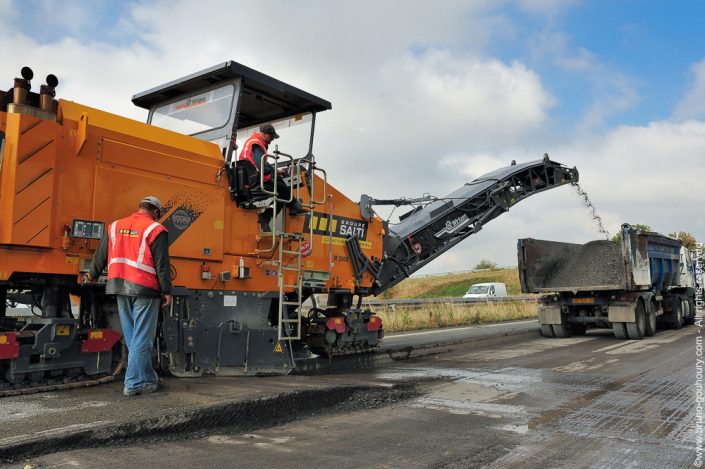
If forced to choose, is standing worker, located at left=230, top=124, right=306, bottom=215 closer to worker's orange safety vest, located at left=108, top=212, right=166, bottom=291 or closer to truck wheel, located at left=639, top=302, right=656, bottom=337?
worker's orange safety vest, located at left=108, top=212, right=166, bottom=291

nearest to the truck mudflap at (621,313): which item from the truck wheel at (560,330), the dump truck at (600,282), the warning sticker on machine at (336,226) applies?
the dump truck at (600,282)

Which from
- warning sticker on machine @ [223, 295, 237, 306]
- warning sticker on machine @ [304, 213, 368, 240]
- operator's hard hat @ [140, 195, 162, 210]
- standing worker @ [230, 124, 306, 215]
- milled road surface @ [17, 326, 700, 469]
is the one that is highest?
standing worker @ [230, 124, 306, 215]

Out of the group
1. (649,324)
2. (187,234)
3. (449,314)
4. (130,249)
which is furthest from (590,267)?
(130,249)

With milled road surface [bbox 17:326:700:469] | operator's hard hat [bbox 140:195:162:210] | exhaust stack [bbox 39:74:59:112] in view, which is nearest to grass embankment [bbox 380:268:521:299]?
milled road surface [bbox 17:326:700:469]

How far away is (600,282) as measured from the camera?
1213cm

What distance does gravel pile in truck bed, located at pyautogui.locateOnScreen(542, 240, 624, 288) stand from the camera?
1220cm

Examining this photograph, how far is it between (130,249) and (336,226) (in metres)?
3.36

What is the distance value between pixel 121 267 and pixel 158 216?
63 cm

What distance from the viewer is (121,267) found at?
4.98 metres

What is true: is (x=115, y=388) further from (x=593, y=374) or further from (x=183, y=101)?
(x=593, y=374)

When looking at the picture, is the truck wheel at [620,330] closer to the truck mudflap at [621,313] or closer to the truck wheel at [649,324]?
the truck mudflap at [621,313]

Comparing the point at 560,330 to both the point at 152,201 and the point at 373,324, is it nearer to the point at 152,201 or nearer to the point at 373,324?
the point at 373,324

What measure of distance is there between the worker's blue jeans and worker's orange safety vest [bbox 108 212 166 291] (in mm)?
207

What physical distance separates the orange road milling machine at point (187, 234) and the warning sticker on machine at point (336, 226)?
0.07 feet
